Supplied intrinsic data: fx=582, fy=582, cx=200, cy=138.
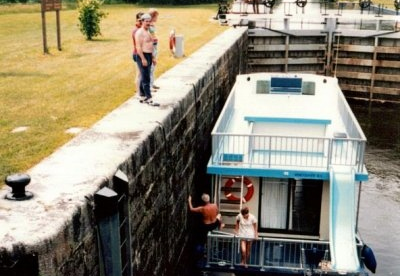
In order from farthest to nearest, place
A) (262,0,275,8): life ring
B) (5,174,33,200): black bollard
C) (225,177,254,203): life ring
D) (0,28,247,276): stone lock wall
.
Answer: (262,0,275,8): life ring, (225,177,254,203): life ring, (5,174,33,200): black bollard, (0,28,247,276): stone lock wall

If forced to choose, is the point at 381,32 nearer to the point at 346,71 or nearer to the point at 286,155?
the point at 346,71

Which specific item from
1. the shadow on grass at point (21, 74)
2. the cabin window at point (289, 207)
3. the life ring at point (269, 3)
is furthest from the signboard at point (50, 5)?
the life ring at point (269, 3)

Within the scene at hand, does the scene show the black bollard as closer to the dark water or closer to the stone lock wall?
the stone lock wall

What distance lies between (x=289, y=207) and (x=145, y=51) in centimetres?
390

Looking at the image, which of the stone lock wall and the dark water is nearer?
the stone lock wall

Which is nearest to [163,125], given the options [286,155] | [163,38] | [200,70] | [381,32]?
[286,155]

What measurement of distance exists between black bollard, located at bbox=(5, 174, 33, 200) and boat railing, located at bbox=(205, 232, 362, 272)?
211 inches

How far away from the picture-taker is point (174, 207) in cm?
952

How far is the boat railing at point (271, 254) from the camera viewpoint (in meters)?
10.1

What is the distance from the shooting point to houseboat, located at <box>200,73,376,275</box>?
10031mm

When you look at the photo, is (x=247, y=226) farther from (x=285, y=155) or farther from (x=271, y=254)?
(x=285, y=155)

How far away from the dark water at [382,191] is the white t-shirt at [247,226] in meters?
3.47

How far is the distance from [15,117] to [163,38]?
43.6ft

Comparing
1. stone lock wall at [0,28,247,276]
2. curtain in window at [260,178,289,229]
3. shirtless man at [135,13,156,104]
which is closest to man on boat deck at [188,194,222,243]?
stone lock wall at [0,28,247,276]
